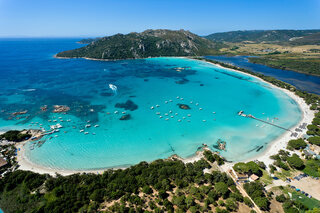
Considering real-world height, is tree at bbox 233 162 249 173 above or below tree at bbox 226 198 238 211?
above

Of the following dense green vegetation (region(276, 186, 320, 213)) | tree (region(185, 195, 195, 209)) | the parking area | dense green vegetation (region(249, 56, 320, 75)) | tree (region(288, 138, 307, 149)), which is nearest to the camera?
dense green vegetation (region(276, 186, 320, 213))

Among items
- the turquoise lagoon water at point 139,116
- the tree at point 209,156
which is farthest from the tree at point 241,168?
the tree at point 209,156

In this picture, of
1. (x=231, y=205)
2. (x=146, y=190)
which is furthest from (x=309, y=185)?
(x=146, y=190)

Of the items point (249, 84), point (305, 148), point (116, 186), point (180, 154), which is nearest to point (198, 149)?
point (180, 154)

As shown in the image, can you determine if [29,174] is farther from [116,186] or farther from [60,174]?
[116,186]

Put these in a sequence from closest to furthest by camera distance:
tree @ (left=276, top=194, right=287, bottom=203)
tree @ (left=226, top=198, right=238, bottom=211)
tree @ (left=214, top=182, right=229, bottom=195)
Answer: tree @ (left=226, top=198, right=238, bottom=211) < tree @ (left=276, top=194, right=287, bottom=203) < tree @ (left=214, top=182, right=229, bottom=195)

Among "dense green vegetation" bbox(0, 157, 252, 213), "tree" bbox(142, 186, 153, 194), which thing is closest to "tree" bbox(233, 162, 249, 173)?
"dense green vegetation" bbox(0, 157, 252, 213)

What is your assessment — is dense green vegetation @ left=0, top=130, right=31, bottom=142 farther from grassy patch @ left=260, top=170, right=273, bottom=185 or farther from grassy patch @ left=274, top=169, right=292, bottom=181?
grassy patch @ left=274, top=169, right=292, bottom=181

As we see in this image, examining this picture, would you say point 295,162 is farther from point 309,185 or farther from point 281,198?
point 281,198
